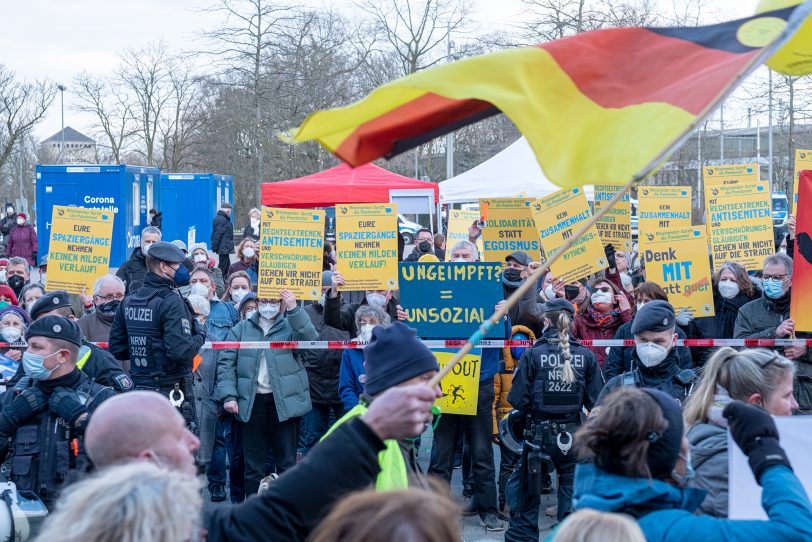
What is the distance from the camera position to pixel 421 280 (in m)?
8.87

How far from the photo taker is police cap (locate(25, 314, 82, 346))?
222 inches

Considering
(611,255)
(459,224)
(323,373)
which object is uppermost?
(459,224)

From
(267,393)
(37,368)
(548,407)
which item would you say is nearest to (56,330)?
(37,368)

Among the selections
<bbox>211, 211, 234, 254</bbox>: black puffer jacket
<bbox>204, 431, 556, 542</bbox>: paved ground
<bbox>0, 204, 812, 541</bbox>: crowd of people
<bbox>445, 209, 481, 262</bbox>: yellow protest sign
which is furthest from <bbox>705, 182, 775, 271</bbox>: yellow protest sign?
<bbox>211, 211, 234, 254</bbox>: black puffer jacket

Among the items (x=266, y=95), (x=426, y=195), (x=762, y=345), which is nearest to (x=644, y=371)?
(x=762, y=345)

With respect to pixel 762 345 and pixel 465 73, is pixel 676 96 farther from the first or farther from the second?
pixel 762 345

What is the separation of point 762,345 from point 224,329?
4.81 metres

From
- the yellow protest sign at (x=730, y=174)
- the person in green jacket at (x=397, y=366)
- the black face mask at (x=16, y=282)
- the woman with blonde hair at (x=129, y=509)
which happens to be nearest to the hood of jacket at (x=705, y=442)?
the person in green jacket at (x=397, y=366)

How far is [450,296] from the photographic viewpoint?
8.85 m

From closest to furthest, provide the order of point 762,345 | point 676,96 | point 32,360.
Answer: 1. point 676,96
2. point 32,360
3. point 762,345

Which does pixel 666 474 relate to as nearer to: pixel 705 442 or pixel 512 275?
pixel 705 442

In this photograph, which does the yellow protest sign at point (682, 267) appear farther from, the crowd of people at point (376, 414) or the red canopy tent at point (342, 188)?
the red canopy tent at point (342, 188)

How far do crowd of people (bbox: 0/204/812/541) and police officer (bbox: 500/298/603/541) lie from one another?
0.05 feet

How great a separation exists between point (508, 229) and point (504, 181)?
6.31 meters
